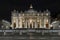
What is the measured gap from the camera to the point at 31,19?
6469 cm

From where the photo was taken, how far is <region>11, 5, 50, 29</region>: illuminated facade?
64438 millimetres

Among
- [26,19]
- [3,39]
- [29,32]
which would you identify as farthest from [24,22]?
[3,39]

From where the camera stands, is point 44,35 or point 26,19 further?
point 26,19

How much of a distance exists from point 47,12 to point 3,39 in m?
36.2

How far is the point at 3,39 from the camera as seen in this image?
30.7m

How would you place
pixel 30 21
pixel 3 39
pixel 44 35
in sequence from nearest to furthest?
1. pixel 3 39
2. pixel 44 35
3. pixel 30 21

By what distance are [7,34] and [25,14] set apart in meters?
29.3

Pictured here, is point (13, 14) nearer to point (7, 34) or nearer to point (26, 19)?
point (26, 19)

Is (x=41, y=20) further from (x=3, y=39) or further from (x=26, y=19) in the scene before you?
(x=3, y=39)

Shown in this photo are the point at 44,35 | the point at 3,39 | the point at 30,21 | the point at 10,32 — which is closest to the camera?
the point at 3,39

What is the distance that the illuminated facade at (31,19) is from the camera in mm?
64438

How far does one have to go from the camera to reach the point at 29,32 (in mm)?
37906

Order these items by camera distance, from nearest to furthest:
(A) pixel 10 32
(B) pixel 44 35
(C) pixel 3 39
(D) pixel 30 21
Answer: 1. (C) pixel 3 39
2. (B) pixel 44 35
3. (A) pixel 10 32
4. (D) pixel 30 21

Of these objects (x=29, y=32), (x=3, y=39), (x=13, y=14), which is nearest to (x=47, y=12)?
(x=13, y=14)
